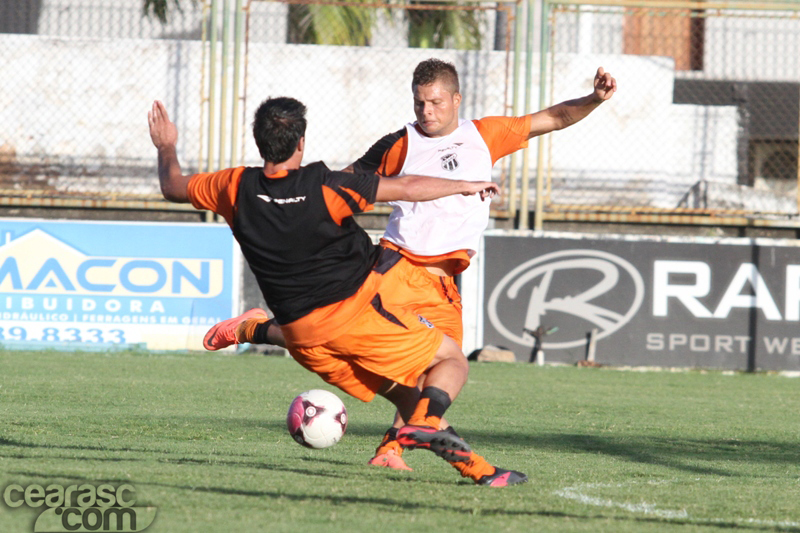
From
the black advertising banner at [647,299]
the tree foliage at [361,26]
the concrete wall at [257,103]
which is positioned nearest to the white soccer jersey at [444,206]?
the black advertising banner at [647,299]

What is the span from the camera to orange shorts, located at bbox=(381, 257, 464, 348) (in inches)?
205

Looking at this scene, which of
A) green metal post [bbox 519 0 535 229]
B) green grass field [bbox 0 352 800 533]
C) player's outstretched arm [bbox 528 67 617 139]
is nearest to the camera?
green grass field [bbox 0 352 800 533]

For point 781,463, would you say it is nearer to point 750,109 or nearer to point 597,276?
point 597,276

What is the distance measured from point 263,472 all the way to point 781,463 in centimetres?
309

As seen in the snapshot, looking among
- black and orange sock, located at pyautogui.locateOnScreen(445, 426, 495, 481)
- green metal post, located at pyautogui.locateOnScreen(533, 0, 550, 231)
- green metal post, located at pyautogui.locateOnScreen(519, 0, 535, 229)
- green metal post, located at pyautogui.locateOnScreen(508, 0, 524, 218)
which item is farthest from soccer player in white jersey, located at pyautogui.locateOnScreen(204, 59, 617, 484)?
green metal post, located at pyautogui.locateOnScreen(508, 0, 524, 218)

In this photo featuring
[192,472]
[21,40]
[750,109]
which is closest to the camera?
[192,472]

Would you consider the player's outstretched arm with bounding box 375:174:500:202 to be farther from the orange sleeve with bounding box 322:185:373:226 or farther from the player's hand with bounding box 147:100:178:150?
the player's hand with bounding box 147:100:178:150

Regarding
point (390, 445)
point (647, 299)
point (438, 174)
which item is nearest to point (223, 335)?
point (390, 445)

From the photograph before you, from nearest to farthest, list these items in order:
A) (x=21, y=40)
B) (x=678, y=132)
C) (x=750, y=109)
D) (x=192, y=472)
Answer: (x=192, y=472), (x=21, y=40), (x=678, y=132), (x=750, y=109)

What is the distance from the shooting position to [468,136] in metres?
5.75

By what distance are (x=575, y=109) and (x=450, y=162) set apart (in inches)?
30.7

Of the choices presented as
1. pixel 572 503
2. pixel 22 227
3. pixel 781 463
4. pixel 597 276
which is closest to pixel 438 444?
pixel 572 503

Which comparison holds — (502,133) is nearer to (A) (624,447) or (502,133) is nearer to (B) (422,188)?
(B) (422,188)

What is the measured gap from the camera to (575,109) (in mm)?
5742
